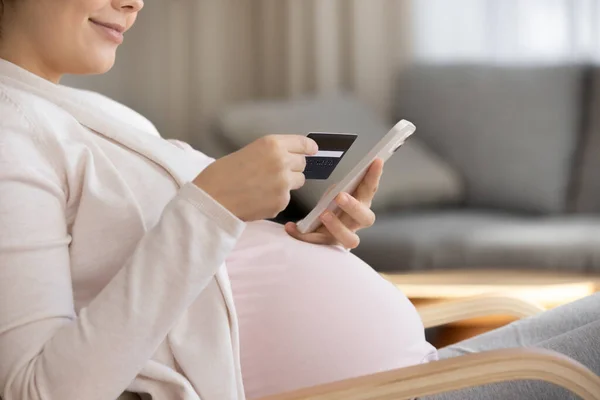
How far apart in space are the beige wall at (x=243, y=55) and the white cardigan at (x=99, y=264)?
2.93 m

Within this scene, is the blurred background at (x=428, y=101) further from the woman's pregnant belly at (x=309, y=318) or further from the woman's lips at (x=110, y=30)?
the woman's lips at (x=110, y=30)

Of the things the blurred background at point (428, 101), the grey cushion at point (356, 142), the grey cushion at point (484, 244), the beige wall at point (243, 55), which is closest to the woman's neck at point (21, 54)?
the blurred background at point (428, 101)

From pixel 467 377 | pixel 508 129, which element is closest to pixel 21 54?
pixel 467 377

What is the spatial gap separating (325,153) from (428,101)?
247 cm

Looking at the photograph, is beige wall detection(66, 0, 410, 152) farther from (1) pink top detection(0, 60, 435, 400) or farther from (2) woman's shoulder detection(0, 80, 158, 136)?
(2) woman's shoulder detection(0, 80, 158, 136)

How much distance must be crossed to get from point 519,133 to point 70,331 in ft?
8.41

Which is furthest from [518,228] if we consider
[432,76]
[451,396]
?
[451,396]

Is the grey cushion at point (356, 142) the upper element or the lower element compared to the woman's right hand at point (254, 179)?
lower

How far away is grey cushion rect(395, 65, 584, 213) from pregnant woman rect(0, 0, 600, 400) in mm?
2075

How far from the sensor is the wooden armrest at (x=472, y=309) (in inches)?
58.4

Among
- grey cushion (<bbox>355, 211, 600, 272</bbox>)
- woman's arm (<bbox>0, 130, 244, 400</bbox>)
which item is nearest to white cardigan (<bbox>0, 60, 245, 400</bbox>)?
woman's arm (<bbox>0, 130, 244, 400</bbox>)

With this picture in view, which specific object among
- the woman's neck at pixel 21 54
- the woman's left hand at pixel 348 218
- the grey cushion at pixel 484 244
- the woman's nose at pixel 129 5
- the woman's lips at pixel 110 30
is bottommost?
the grey cushion at pixel 484 244

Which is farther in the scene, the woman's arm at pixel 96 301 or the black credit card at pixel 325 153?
the black credit card at pixel 325 153

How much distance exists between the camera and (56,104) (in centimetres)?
101
